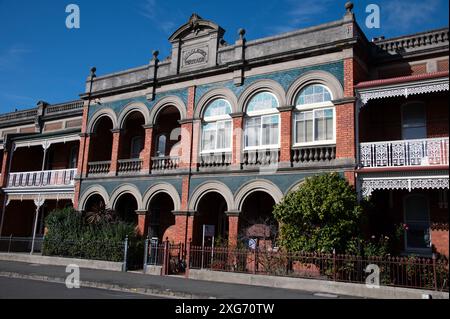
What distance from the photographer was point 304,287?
40.3ft

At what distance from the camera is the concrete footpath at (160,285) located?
36.8 feet

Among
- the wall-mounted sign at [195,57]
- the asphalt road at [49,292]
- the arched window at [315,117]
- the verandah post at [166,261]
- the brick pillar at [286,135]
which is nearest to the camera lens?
the asphalt road at [49,292]

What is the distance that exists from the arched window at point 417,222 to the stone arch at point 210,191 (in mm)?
6430

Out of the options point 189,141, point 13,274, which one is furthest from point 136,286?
point 189,141

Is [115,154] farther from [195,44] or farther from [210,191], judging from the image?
[195,44]

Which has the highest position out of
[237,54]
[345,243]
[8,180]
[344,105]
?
[237,54]

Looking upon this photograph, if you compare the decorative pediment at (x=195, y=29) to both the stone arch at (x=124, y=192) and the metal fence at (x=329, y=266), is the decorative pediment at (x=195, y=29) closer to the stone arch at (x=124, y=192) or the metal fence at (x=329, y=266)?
the stone arch at (x=124, y=192)

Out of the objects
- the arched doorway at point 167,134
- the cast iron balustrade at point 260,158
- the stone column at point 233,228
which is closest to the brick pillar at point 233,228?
the stone column at point 233,228

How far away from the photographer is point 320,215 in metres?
13.2

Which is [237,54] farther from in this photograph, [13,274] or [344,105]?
[13,274]

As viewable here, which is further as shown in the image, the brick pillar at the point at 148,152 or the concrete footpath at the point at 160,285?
the brick pillar at the point at 148,152

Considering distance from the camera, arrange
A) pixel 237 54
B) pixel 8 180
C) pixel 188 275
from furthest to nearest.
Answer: pixel 8 180 < pixel 237 54 < pixel 188 275

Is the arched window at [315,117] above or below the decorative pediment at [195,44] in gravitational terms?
below

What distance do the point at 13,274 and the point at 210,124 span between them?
376 inches
